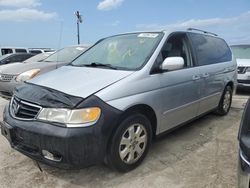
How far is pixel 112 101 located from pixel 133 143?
2.01 feet

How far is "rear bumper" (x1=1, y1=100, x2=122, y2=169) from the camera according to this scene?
101 inches

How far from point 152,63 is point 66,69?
3.95 ft

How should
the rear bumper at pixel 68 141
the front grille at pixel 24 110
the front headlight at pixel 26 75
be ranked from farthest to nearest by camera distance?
1. the front headlight at pixel 26 75
2. the front grille at pixel 24 110
3. the rear bumper at pixel 68 141

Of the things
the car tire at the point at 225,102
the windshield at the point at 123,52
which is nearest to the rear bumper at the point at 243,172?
the windshield at the point at 123,52

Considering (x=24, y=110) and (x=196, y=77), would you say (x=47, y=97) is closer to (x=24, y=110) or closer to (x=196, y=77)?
(x=24, y=110)

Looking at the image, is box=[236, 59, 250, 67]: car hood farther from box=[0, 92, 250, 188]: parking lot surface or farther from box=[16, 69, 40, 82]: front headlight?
box=[16, 69, 40, 82]: front headlight

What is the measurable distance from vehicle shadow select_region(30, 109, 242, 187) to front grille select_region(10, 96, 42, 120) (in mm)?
728

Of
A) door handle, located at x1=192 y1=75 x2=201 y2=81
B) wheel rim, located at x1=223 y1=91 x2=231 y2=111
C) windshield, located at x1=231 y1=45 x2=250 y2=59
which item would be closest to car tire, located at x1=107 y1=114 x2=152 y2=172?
door handle, located at x1=192 y1=75 x2=201 y2=81

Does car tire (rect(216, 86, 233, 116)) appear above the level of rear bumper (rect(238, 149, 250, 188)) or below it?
below

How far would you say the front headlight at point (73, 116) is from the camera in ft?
8.50

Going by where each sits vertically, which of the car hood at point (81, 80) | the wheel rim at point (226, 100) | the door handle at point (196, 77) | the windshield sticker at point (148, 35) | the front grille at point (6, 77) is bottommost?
the wheel rim at point (226, 100)

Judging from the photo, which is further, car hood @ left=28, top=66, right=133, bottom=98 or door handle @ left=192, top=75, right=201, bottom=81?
door handle @ left=192, top=75, right=201, bottom=81

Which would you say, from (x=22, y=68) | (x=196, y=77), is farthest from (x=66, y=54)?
(x=196, y=77)

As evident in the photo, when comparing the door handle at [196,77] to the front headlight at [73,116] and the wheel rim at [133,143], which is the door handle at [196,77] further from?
the front headlight at [73,116]
